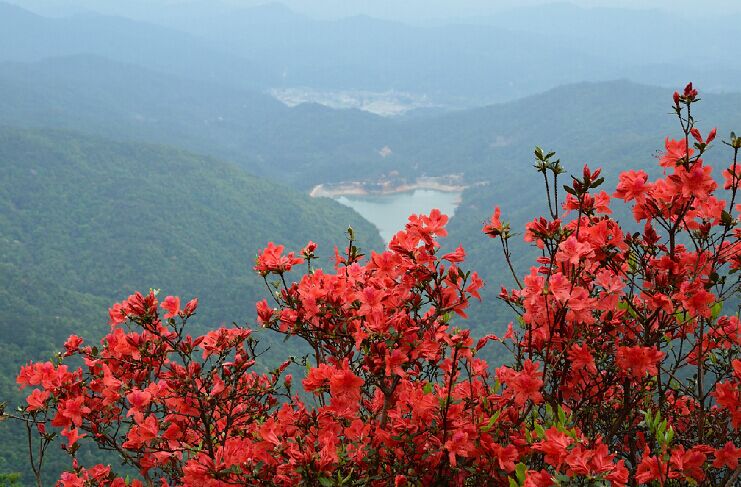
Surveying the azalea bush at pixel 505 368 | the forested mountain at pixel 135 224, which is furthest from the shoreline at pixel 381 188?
the azalea bush at pixel 505 368

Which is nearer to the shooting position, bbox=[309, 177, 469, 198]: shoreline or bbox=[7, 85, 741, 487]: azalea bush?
bbox=[7, 85, 741, 487]: azalea bush

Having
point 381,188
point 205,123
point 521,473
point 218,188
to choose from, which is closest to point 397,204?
point 381,188

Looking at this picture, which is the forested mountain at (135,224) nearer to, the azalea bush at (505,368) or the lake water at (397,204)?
the lake water at (397,204)

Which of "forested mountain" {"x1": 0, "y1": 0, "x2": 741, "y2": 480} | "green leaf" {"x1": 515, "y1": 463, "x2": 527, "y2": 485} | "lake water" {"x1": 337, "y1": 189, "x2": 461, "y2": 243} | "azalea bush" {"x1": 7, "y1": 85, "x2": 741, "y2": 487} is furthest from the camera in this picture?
"lake water" {"x1": 337, "y1": 189, "x2": 461, "y2": 243}

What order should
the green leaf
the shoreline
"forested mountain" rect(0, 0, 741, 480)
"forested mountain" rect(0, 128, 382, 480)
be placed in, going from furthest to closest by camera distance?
1. the shoreline
2. "forested mountain" rect(0, 128, 382, 480)
3. "forested mountain" rect(0, 0, 741, 480)
4. the green leaf

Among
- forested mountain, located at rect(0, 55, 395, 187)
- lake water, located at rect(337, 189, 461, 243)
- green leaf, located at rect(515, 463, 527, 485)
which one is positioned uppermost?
green leaf, located at rect(515, 463, 527, 485)

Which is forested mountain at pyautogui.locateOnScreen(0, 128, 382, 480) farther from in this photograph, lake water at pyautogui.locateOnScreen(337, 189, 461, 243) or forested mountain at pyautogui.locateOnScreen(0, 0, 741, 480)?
lake water at pyautogui.locateOnScreen(337, 189, 461, 243)

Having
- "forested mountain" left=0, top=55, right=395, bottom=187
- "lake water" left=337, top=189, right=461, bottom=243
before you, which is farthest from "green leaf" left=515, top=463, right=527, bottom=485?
"forested mountain" left=0, top=55, right=395, bottom=187
